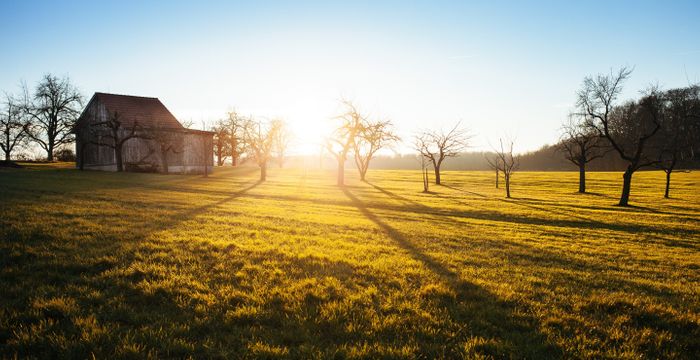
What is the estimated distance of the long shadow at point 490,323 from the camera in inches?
171

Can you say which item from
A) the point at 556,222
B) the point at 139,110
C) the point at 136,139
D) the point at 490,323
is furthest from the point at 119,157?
the point at 490,323

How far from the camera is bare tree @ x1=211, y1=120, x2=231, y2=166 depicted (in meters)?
65.8

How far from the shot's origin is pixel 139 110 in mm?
43781

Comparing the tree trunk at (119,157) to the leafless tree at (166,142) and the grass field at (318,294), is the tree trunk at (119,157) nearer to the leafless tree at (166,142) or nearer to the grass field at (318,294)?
the leafless tree at (166,142)

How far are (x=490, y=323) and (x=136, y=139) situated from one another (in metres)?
45.9

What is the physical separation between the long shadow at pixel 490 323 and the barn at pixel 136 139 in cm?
4087

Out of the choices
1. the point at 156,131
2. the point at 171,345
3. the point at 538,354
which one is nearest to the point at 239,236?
the point at 171,345

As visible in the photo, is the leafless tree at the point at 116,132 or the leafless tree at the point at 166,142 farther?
the leafless tree at the point at 166,142

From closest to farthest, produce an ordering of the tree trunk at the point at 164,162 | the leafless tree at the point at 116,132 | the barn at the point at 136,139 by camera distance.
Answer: the leafless tree at the point at 116,132 < the barn at the point at 136,139 < the tree trunk at the point at 164,162

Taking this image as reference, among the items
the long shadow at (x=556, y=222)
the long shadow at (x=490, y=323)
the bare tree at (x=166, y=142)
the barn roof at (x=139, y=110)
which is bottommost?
the long shadow at (x=556, y=222)

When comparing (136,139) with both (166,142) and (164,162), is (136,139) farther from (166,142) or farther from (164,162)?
(164,162)

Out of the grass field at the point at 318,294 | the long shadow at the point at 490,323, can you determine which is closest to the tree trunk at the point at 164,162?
the grass field at the point at 318,294

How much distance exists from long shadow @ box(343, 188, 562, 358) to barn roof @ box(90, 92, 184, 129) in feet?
146

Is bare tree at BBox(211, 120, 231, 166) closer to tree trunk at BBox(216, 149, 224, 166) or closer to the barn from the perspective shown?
tree trunk at BBox(216, 149, 224, 166)
